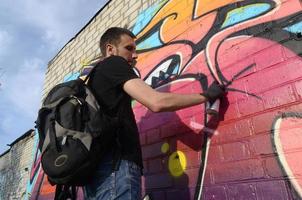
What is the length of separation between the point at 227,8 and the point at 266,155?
3.47 feet

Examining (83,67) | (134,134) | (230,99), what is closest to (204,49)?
(230,99)

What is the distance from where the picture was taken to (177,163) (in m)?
2.45

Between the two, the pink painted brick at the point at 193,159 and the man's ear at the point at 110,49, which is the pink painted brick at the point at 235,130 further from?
the man's ear at the point at 110,49

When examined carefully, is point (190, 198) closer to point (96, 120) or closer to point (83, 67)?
point (96, 120)

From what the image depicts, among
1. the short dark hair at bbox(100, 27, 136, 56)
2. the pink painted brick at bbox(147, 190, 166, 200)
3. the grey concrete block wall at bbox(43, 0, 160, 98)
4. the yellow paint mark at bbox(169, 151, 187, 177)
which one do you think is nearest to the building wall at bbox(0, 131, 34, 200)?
the grey concrete block wall at bbox(43, 0, 160, 98)

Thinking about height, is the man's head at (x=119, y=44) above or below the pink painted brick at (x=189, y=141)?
above

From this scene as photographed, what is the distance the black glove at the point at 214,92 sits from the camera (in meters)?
2.07

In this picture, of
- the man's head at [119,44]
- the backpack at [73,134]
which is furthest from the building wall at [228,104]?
the backpack at [73,134]

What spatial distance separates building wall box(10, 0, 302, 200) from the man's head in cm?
50

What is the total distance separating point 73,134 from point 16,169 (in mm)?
9034

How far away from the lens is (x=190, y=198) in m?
2.28

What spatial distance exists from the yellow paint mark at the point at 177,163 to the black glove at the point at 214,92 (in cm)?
50

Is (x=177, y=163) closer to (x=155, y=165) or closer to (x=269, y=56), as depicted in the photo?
(x=155, y=165)

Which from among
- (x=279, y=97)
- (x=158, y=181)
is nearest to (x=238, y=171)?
(x=279, y=97)
